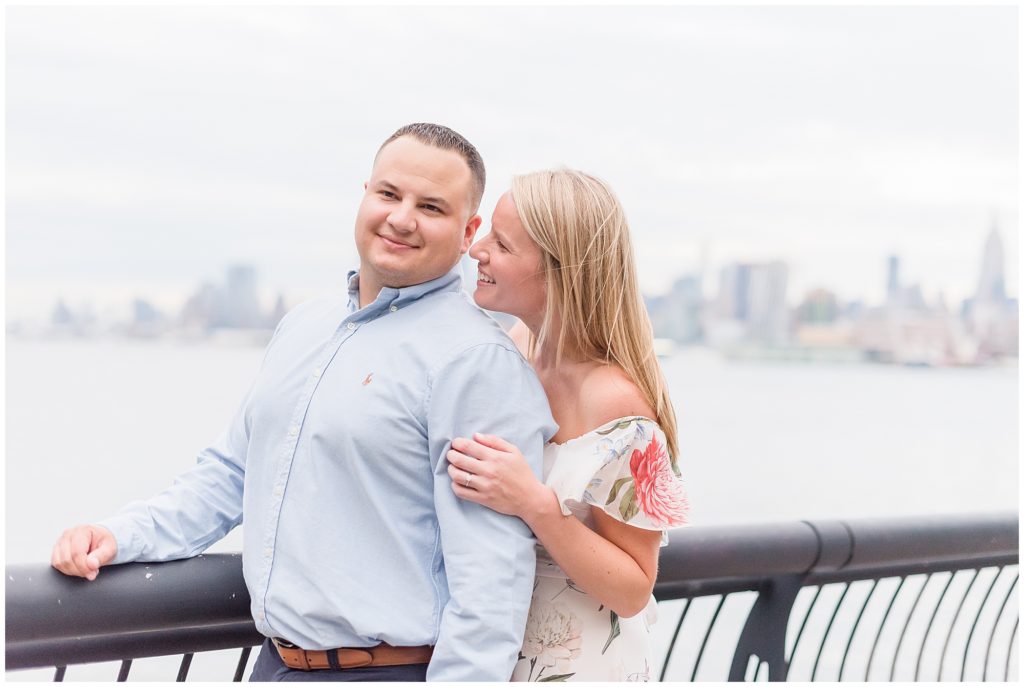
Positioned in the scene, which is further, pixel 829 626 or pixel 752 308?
pixel 752 308

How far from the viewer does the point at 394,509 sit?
1936 millimetres

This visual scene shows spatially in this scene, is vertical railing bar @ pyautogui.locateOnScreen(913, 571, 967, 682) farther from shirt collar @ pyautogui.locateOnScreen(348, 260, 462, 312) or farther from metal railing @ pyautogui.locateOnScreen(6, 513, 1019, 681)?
shirt collar @ pyautogui.locateOnScreen(348, 260, 462, 312)

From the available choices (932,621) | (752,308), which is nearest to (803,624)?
(932,621)

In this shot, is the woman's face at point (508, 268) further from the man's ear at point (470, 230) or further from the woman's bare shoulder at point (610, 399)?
the woman's bare shoulder at point (610, 399)

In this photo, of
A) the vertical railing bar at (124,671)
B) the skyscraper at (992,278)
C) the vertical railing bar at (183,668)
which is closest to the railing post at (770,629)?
the vertical railing bar at (183,668)

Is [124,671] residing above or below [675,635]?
below

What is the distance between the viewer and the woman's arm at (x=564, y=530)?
1.86 metres

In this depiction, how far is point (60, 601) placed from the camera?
1854mm

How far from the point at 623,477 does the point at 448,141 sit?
0.77 metres

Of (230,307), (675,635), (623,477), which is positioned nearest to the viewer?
(623,477)

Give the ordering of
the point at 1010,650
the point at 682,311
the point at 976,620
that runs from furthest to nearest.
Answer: the point at 682,311 < the point at 1010,650 < the point at 976,620

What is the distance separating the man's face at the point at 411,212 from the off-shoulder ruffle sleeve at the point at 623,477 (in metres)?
0.48

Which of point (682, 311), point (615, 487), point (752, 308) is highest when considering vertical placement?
point (615, 487)

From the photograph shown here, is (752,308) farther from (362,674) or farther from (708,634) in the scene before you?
(362,674)
